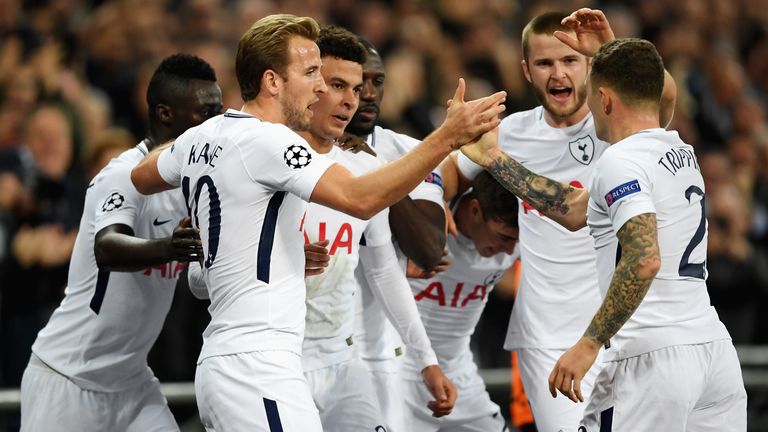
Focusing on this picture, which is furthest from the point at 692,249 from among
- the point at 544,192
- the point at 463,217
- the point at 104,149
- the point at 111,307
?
the point at 104,149

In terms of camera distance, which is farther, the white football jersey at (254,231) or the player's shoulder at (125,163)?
the player's shoulder at (125,163)

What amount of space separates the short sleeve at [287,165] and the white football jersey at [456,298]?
2420 millimetres

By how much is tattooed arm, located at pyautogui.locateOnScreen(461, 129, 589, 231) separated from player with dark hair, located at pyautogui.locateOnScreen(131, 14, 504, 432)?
0.88 meters

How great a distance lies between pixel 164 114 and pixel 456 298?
6.76ft

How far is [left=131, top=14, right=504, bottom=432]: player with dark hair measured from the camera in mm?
4848

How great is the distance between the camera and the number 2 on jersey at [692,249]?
5.15m

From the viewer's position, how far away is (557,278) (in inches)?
260

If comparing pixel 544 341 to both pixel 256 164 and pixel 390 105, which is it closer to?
pixel 256 164

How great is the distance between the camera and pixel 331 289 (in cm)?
602

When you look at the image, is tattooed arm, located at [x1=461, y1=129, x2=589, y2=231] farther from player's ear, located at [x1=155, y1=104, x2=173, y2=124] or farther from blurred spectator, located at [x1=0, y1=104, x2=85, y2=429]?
blurred spectator, located at [x1=0, y1=104, x2=85, y2=429]

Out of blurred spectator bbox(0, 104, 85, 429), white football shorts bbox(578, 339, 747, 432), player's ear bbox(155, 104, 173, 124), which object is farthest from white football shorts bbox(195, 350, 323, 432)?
blurred spectator bbox(0, 104, 85, 429)

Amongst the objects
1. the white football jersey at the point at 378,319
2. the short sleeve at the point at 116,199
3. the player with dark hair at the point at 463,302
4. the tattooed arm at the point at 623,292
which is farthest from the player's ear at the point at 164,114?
the tattooed arm at the point at 623,292

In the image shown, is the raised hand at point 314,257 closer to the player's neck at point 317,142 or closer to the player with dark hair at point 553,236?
the player's neck at point 317,142

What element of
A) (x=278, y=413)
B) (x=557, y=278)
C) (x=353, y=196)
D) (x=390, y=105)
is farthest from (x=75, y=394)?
(x=390, y=105)
